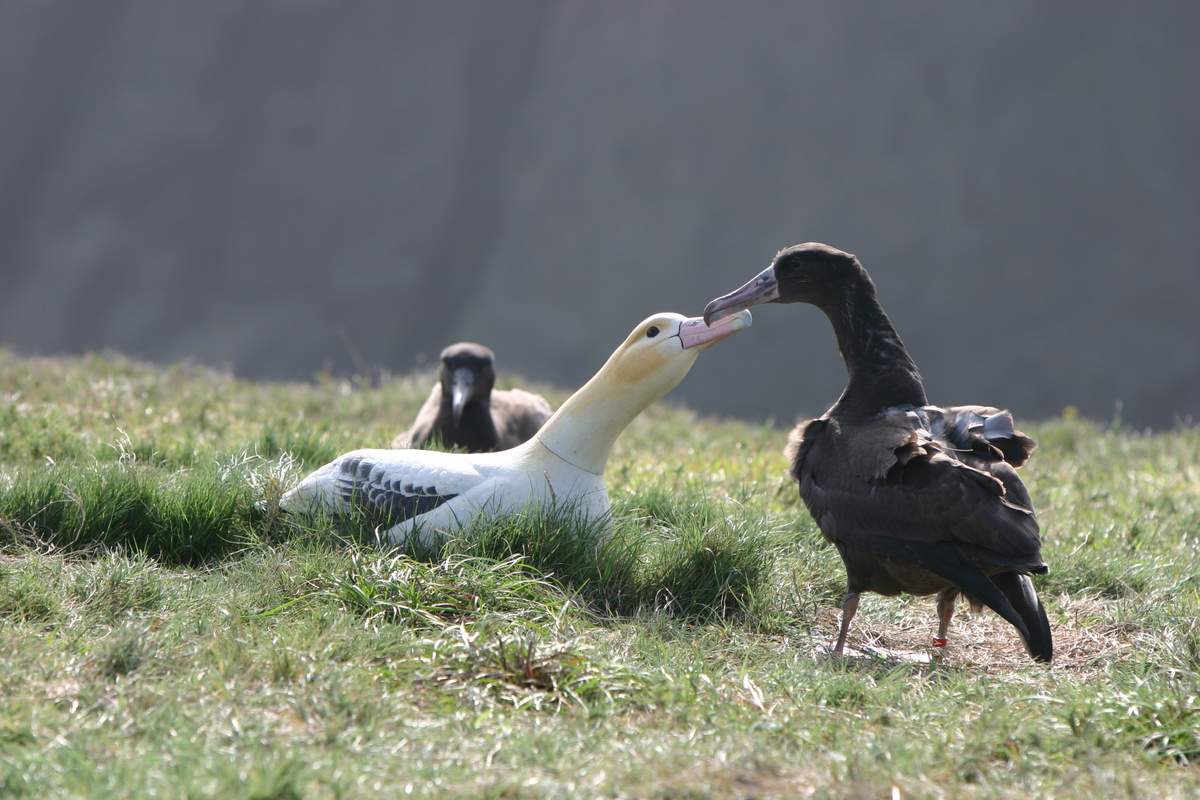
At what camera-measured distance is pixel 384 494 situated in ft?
15.5

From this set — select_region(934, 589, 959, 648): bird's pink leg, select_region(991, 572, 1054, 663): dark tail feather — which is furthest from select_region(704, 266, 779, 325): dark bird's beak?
select_region(991, 572, 1054, 663): dark tail feather

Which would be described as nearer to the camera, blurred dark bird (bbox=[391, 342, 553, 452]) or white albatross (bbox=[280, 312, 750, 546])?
white albatross (bbox=[280, 312, 750, 546])

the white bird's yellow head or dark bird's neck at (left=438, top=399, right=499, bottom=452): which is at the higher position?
the white bird's yellow head

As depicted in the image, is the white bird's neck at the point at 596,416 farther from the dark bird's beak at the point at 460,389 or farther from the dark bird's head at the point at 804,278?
the dark bird's beak at the point at 460,389

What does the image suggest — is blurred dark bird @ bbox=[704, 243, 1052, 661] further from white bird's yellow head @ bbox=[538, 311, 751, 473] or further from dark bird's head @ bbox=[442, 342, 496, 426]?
dark bird's head @ bbox=[442, 342, 496, 426]

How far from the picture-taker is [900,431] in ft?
15.4

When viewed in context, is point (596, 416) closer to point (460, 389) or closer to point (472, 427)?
point (460, 389)

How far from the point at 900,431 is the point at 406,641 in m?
1.92

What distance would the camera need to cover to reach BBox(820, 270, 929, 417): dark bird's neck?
5008mm

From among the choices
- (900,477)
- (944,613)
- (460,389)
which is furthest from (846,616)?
(460,389)

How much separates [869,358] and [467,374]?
294cm

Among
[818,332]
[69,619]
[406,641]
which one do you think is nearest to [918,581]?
[406,641]

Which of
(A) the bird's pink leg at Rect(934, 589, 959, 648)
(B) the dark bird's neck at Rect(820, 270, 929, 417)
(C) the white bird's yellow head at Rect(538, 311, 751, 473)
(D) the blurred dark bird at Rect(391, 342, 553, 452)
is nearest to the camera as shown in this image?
(A) the bird's pink leg at Rect(934, 589, 959, 648)

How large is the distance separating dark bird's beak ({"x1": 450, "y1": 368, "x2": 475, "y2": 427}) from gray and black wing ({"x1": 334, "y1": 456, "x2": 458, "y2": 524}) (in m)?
2.34
